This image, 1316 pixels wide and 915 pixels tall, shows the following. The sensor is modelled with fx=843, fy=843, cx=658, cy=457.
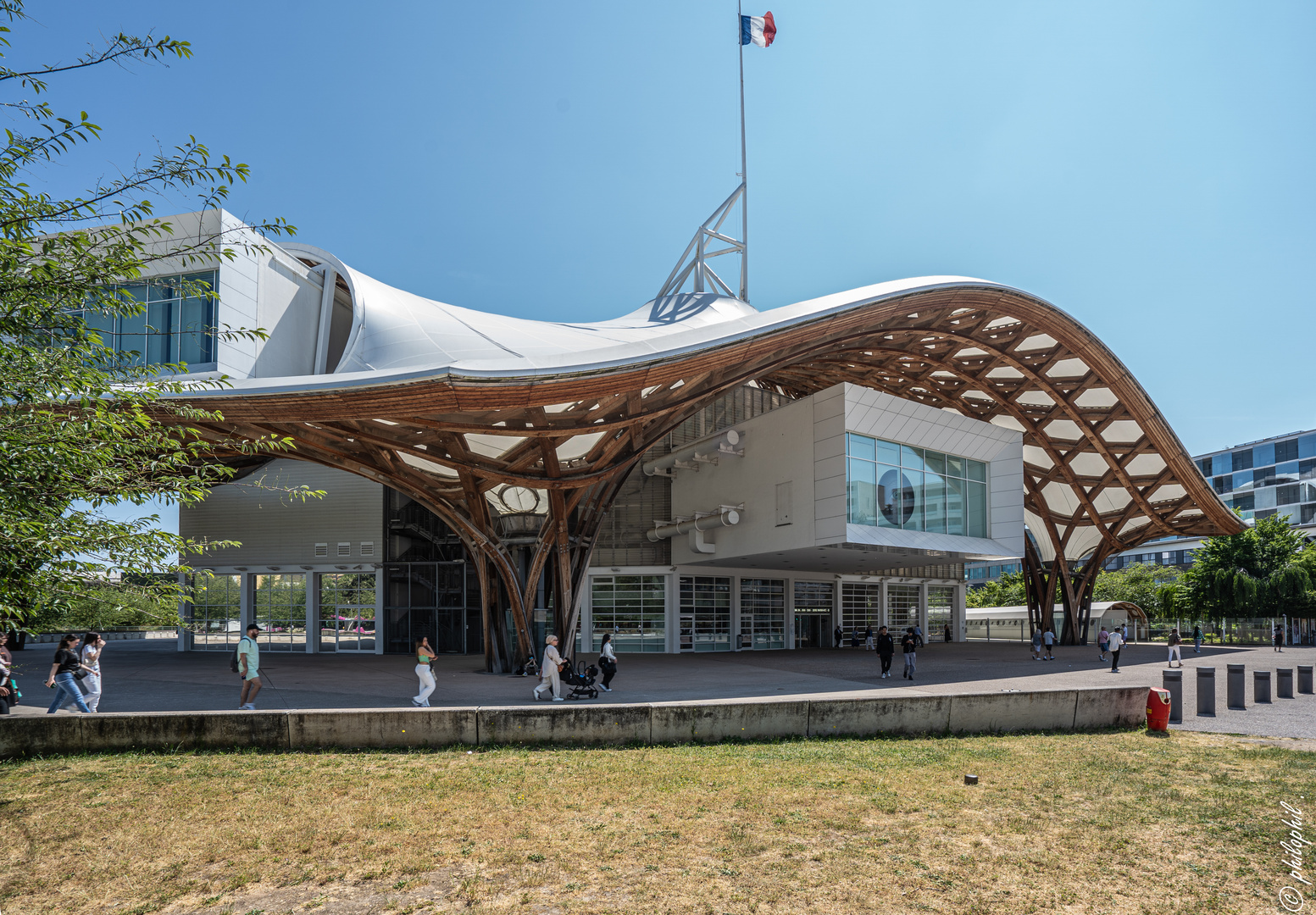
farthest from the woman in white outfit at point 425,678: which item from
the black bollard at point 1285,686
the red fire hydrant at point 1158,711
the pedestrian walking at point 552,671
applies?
the black bollard at point 1285,686

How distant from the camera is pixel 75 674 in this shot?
14.8 metres

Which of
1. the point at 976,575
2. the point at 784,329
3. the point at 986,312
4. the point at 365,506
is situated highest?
the point at 986,312

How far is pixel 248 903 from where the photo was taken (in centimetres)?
651

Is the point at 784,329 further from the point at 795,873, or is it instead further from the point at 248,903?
the point at 248,903

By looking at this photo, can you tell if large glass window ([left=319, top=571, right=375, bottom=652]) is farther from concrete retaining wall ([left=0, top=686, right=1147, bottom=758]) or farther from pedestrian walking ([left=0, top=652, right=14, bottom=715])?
concrete retaining wall ([left=0, top=686, right=1147, bottom=758])

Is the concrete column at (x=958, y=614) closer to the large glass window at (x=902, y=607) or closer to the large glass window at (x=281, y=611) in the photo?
the large glass window at (x=902, y=607)

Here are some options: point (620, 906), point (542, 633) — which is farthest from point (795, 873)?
point (542, 633)

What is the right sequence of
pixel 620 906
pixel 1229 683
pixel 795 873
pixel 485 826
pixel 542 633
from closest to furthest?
pixel 620 906 → pixel 795 873 → pixel 485 826 → pixel 1229 683 → pixel 542 633

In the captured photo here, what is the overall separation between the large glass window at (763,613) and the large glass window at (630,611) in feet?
14.4

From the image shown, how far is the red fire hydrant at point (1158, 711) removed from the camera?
14.3 metres

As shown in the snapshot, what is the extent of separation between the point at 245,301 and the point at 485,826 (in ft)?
83.8

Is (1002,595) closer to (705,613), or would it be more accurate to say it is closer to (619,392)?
(705,613)

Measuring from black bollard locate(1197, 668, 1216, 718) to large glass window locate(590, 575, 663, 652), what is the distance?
916 inches

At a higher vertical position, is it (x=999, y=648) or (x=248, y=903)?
(x=248, y=903)
